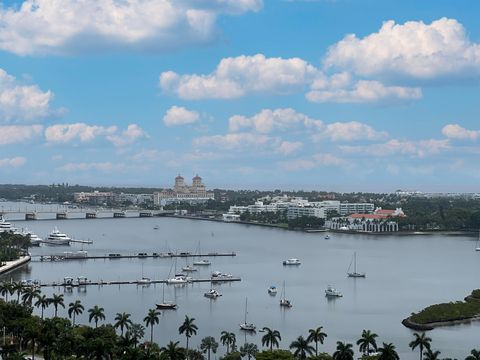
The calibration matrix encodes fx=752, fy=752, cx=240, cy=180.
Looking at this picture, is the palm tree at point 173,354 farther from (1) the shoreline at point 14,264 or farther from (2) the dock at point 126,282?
(1) the shoreline at point 14,264

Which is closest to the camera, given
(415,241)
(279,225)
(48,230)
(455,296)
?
(455,296)

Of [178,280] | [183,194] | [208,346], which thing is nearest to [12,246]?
[178,280]

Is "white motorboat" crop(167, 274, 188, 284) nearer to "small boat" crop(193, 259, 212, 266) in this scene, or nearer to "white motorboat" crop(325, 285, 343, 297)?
"white motorboat" crop(325, 285, 343, 297)

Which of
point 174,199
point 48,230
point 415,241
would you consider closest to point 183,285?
point 415,241

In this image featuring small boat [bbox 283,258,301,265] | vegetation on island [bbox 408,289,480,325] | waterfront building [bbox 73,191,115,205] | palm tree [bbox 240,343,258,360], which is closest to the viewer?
palm tree [bbox 240,343,258,360]

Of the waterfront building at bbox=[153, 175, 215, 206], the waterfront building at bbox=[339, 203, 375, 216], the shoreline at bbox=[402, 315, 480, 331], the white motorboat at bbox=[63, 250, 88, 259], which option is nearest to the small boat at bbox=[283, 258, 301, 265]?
the white motorboat at bbox=[63, 250, 88, 259]

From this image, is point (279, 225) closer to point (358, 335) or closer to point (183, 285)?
point (183, 285)

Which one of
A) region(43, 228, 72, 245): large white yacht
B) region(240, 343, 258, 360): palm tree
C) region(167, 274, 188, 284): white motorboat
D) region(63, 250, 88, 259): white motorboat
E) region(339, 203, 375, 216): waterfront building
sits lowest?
region(240, 343, 258, 360): palm tree
